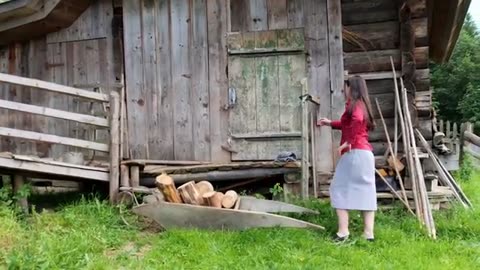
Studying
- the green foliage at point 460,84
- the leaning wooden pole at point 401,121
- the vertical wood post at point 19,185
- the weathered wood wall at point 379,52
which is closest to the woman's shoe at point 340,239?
the leaning wooden pole at point 401,121

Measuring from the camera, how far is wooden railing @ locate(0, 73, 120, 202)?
5.54 m

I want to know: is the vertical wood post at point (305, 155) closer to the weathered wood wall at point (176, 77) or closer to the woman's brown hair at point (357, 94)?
the weathered wood wall at point (176, 77)

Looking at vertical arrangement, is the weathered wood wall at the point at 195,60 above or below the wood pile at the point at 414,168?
above

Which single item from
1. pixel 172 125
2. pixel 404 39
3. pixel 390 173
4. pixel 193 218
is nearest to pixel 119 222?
pixel 193 218

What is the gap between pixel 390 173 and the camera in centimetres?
575

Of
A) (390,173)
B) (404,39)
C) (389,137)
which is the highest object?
(404,39)

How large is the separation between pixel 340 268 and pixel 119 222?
2427mm

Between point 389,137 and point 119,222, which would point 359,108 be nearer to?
point 389,137

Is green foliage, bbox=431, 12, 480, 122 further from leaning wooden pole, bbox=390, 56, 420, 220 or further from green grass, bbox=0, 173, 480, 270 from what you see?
green grass, bbox=0, 173, 480, 270

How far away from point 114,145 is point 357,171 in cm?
278

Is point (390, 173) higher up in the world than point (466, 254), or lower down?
higher up

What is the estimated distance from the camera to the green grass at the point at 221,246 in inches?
153

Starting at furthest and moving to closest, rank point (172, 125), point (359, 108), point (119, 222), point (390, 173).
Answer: point (172, 125) → point (390, 173) → point (119, 222) → point (359, 108)

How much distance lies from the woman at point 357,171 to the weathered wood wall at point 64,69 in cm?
359
